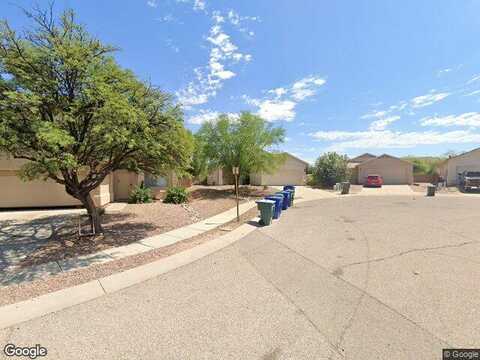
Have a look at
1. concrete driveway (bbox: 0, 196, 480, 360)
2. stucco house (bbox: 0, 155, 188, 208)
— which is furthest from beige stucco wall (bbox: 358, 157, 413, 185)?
stucco house (bbox: 0, 155, 188, 208)

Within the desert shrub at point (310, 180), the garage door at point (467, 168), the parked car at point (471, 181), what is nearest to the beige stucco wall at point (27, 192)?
the desert shrub at point (310, 180)

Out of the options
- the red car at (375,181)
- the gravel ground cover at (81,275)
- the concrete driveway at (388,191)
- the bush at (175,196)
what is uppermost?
the red car at (375,181)

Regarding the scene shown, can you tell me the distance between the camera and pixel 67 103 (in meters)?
6.52

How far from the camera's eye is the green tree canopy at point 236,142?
1978cm

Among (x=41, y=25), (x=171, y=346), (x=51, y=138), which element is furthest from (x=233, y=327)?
(x=41, y=25)

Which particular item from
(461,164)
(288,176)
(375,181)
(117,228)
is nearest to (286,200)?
(117,228)

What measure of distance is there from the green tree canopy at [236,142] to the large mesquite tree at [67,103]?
12.3 meters

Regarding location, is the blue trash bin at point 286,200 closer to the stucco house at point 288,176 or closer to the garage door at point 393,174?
the stucco house at point 288,176

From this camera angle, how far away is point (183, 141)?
8.26 metres

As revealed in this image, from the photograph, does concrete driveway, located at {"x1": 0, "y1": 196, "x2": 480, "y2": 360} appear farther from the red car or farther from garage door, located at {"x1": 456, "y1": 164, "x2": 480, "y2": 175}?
garage door, located at {"x1": 456, "y1": 164, "x2": 480, "y2": 175}

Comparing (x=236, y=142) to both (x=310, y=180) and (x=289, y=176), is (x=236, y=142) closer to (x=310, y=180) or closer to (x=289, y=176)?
(x=289, y=176)

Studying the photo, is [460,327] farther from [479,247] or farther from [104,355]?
[479,247]

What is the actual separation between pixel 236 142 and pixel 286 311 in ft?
55.8

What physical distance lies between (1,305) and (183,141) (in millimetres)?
5835
